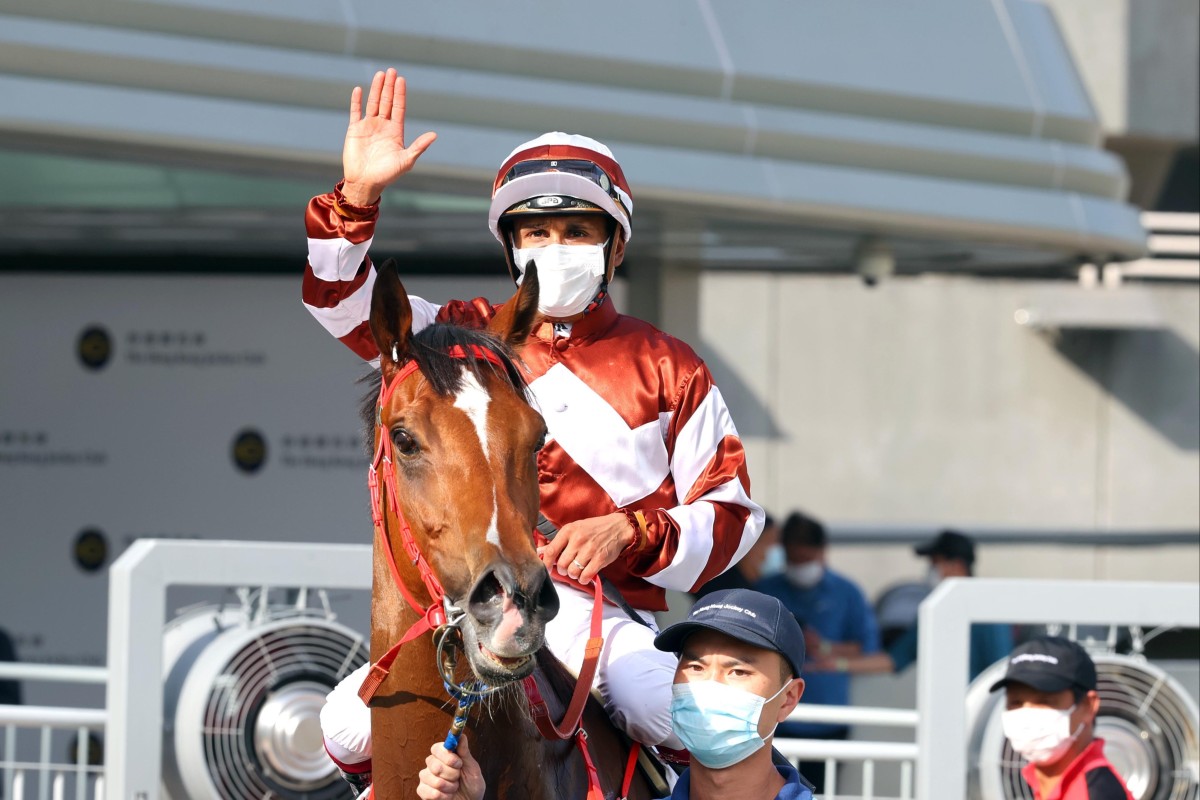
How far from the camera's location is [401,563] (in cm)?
245

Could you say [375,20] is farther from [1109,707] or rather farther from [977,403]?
[977,403]

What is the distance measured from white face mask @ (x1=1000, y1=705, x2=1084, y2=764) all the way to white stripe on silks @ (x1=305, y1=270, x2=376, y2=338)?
207 centimetres

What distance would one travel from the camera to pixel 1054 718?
391 centimetres

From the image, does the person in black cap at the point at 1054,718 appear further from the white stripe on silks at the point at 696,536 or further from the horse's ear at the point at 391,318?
the horse's ear at the point at 391,318

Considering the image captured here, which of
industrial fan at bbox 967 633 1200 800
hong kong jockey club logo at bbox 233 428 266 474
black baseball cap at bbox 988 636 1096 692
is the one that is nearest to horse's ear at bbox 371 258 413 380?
black baseball cap at bbox 988 636 1096 692

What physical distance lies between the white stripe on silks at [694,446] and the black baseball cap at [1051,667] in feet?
4.69

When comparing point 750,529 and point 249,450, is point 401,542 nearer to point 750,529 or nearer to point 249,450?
point 750,529

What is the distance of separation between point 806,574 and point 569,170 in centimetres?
539

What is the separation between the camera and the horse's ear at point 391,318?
248cm

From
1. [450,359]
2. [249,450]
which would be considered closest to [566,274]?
[450,359]

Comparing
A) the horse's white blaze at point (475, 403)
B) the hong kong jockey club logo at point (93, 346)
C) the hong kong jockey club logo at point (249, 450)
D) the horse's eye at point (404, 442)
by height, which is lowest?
the horse's eye at point (404, 442)

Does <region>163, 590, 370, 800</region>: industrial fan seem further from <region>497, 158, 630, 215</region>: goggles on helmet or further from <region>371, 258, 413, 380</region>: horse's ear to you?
<region>371, 258, 413, 380</region>: horse's ear

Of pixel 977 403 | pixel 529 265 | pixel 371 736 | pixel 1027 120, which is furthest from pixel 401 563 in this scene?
pixel 977 403

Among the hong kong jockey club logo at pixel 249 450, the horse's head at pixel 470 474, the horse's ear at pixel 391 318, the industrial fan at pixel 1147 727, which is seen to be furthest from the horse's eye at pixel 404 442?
the hong kong jockey club logo at pixel 249 450
